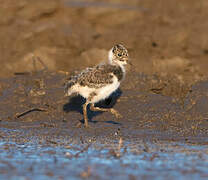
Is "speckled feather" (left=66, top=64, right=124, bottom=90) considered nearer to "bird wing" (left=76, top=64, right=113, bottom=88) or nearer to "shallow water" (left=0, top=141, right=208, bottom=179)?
"bird wing" (left=76, top=64, right=113, bottom=88)

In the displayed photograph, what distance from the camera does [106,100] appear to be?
8156 millimetres

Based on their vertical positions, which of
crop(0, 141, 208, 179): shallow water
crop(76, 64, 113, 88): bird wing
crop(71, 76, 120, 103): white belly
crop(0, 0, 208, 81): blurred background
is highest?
crop(0, 0, 208, 81): blurred background

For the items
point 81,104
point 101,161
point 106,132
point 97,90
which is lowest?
point 101,161

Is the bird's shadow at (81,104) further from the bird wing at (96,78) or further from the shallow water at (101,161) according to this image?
the shallow water at (101,161)

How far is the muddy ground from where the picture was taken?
530 cm

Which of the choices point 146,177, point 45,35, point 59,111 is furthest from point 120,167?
point 45,35

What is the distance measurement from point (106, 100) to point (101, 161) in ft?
9.57

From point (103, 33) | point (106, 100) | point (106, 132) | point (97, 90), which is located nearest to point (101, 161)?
point (106, 132)

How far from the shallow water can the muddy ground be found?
0.01m

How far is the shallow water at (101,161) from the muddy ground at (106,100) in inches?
0.4

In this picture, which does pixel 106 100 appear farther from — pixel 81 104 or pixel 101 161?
pixel 101 161

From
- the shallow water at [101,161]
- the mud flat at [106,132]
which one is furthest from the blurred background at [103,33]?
the shallow water at [101,161]

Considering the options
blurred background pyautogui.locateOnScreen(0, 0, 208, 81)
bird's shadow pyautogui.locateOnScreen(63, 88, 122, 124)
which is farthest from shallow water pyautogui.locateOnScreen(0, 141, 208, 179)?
blurred background pyautogui.locateOnScreen(0, 0, 208, 81)

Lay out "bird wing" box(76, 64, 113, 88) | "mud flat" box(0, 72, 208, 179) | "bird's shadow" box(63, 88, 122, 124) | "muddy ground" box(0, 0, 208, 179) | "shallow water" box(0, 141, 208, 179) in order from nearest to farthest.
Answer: "shallow water" box(0, 141, 208, 179)
"mud flat" box(0, 72, 208, 179)
"muddy ground" box(0, 0, 208, 179)
"bird wing" box(76, 64, 113, 88)
"bird's shadow" box(63, 88, 122, 124)
